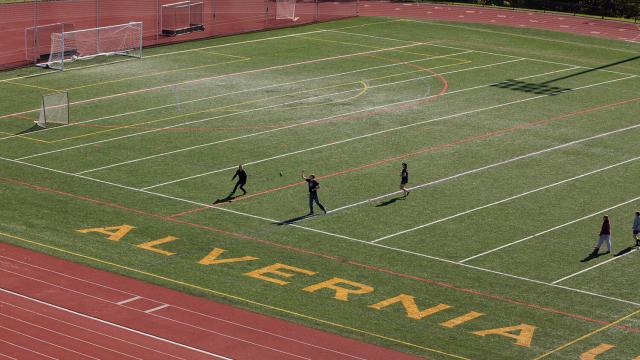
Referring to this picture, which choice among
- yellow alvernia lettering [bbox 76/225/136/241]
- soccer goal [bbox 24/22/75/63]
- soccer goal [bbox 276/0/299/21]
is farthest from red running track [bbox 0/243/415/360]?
soccer goal [bbox 276/0/299/21]

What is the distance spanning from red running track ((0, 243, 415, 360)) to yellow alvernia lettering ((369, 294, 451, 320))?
271 centimetres

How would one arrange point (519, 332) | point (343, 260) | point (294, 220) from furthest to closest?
point (294, 220)
point (343, 260)
point (519, 332)

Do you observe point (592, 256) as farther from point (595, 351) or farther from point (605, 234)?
point (595, 351)

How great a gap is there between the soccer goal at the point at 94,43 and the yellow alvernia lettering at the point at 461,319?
41299 millimetres

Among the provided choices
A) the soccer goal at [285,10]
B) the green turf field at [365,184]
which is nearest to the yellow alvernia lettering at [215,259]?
the green turf field at [365,184]

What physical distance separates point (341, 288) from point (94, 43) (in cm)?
4118

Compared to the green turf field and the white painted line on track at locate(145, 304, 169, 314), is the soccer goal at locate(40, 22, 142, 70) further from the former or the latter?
the white painted line on track at locate(145, 304, 169, 314)

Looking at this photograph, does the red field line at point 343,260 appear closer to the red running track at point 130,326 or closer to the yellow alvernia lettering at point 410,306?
the yellow alvernia lettering at point 410,306

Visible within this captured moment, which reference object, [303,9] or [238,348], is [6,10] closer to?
[303,9]

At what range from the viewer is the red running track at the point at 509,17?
287 ft

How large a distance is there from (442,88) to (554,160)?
49.4 feet

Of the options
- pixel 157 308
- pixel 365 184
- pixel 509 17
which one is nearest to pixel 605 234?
pixel 365 184

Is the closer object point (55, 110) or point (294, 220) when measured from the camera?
point (294, 220)

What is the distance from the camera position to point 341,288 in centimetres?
3931
